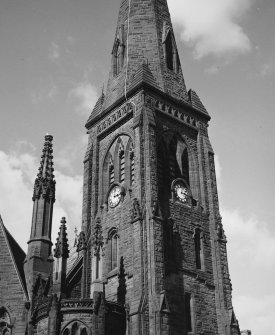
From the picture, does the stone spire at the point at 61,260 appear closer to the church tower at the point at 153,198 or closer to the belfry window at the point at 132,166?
the church tower at the point at 153,198

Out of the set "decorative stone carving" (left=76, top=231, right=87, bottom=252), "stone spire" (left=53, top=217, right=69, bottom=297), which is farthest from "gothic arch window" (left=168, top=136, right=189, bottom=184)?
"stone spire" (left=53, top=217, right=69, bottom=297)

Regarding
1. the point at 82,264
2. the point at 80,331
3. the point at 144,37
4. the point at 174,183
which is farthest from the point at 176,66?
the point at 80,331

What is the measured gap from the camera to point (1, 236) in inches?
1187

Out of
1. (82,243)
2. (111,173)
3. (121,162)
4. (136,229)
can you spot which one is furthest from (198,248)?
(111,173)

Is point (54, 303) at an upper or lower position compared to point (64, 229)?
lower

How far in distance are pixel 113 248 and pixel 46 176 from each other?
5.52 meters

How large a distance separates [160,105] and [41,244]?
11.0 meters

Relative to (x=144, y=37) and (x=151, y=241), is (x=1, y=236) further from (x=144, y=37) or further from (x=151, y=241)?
(x=144, y=37)

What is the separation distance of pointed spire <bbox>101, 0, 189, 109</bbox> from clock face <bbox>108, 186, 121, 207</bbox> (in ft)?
19.8

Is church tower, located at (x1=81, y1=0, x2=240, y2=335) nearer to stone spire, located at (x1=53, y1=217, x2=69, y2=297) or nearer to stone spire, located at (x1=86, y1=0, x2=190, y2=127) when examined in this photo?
stone spire, located at (x1=86, y1=0, x2=190, y2=127)

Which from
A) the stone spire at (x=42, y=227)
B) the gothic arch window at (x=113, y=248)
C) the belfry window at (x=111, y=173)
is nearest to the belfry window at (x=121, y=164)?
the belfry window at (x=111, y=173)

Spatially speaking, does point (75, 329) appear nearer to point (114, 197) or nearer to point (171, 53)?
point (114, 197)

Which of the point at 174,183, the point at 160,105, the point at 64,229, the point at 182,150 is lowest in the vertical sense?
the point at 64,229

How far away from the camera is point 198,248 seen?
30875mm
